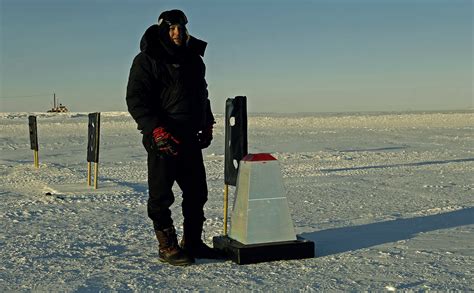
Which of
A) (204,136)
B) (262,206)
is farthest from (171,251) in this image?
(204,136)

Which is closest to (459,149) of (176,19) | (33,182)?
(33,182)

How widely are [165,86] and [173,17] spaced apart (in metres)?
0.56

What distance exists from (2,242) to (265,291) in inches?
118

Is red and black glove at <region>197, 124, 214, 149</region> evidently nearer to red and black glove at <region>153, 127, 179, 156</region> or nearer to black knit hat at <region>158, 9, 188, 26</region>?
red and black glove at <region>153, 127, 179, 156</region>

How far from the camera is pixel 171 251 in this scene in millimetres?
4969

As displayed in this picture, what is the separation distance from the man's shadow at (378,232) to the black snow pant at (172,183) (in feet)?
3.76

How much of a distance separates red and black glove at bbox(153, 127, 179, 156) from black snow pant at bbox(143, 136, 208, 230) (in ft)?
0.30

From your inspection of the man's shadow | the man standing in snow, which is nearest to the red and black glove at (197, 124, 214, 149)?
the man standing in snow

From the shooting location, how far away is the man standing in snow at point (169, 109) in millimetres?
4910

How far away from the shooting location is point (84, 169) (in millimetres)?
14047

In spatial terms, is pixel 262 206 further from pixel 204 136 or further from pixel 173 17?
pixel 173 17

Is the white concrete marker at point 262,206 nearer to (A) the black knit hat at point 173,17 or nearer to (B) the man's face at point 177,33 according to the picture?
(B) the man's face at point 177,33

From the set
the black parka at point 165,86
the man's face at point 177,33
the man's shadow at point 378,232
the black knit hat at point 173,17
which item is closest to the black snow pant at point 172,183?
the black parka at point 165,86

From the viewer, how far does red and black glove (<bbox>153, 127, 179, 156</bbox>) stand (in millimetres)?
4809
